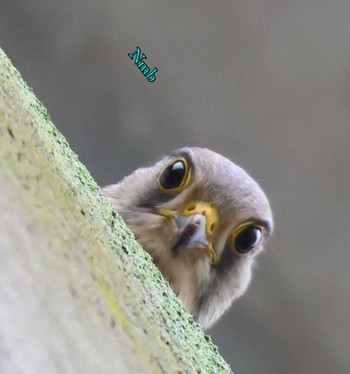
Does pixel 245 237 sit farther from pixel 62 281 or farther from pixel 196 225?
pixel 62 281

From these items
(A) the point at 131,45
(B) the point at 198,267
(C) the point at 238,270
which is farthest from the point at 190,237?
(A) the point at 131,45

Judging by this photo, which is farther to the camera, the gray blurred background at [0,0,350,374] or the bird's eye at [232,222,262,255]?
the gray blurred background at [0,0,350,374]

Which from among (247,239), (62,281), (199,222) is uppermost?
(62,281)

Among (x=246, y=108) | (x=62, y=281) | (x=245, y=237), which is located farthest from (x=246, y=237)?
(x=62, y=281)

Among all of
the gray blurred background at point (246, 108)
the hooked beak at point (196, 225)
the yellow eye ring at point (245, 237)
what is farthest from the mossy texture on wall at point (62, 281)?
the gray blurred background at point (246, 108)

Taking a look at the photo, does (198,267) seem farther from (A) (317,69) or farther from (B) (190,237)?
(A) (317,69)

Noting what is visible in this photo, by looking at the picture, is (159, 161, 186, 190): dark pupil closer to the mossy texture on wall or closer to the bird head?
the bird head

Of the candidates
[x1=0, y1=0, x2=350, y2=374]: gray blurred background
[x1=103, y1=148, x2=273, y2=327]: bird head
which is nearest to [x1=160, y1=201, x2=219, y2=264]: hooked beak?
[x1=103, y1=148, x2=273, y2=327]: bird head
